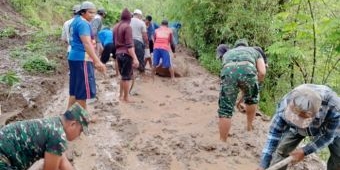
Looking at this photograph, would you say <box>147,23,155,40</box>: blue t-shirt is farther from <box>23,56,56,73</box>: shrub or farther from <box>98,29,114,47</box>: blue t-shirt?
<box>23,56,56,73</box>: shrub

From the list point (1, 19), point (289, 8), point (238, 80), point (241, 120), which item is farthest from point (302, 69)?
point (1, 19)

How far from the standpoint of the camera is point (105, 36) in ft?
34.6

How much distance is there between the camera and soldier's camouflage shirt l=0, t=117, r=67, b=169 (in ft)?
11.4

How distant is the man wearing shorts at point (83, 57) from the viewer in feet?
19.4

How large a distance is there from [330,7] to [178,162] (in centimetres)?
639

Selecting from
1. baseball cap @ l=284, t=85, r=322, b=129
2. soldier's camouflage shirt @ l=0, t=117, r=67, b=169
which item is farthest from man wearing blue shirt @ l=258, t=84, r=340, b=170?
soldier's camouflage shirt @ l=0, t=117, r=67, b=169

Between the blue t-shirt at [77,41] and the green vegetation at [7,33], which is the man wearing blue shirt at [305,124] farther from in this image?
the green vegetation at [7,33]

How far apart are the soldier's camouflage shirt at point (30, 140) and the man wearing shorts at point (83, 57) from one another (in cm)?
248

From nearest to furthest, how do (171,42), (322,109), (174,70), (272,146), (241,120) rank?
(322,109)
(272,146)
(241,120)
(171,42)
(174,70)

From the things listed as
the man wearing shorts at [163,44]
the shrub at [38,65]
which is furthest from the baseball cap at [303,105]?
the man wearing shorts at [163,44]

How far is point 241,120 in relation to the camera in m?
7.56

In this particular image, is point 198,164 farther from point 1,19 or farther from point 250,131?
point 1,19

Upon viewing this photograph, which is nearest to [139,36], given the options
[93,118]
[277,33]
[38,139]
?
[93,118]

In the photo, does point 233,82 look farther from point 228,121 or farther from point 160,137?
point 160,137
